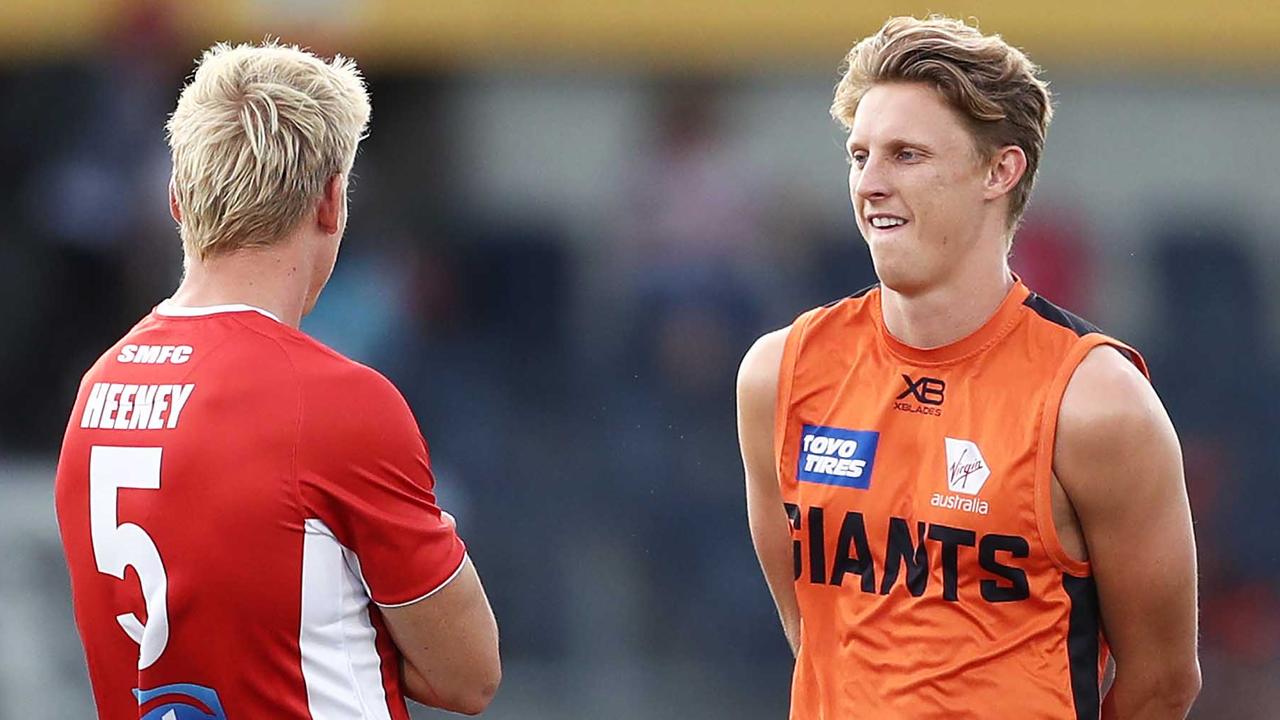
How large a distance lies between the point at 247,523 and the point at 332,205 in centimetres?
52

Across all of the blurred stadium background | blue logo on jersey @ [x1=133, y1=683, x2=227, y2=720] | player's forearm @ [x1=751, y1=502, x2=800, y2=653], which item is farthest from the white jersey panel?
the blurred stadium background

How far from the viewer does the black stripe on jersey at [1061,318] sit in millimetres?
3008

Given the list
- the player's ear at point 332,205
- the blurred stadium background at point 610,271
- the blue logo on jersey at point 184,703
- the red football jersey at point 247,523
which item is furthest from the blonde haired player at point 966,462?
the blurred stadium background at point 610,271

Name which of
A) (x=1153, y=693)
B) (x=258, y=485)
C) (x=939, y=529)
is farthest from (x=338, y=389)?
(x=1153, y=693)

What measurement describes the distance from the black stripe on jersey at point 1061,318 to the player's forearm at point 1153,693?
57 cm

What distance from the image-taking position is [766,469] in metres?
3.31

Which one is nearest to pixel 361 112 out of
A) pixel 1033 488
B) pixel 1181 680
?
pixel 1033 488

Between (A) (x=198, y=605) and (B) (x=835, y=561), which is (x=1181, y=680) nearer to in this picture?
(B) (x=835, y=561)

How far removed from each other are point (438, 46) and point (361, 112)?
225 inches

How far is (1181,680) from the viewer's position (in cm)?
311

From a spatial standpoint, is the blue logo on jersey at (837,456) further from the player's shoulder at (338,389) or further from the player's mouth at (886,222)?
the player's shoulder at (338,389)

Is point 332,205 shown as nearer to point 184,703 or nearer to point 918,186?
point 184,703

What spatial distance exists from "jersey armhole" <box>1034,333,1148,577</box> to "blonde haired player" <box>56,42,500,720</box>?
93 cm

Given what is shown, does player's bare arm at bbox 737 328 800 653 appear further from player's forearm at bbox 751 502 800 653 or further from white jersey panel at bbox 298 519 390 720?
white jersey panel at bbox 298 519 390 720
